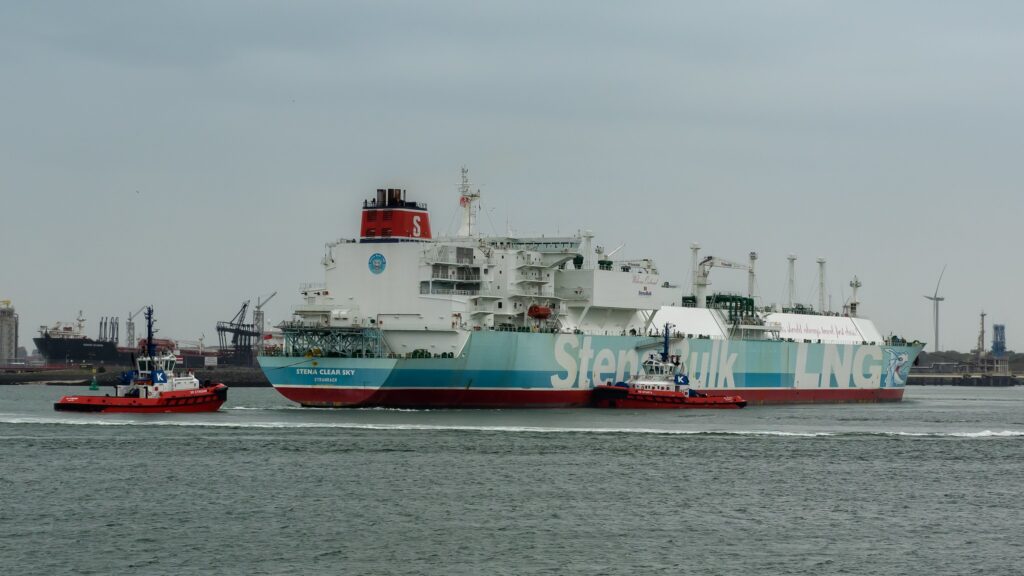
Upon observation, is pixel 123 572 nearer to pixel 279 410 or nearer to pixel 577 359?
pixel 279 410

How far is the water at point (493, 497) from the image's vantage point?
2769 cm

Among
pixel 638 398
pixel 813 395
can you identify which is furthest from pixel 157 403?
pixel 813 395

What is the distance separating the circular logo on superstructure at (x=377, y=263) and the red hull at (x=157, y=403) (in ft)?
26.8

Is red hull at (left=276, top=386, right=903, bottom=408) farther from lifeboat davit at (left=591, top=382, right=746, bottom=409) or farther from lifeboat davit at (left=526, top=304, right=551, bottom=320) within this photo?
lifeboat davit at (left=526, top=304, right=551, bottom=320)

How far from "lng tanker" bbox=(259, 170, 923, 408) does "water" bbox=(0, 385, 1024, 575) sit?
13.2 ft

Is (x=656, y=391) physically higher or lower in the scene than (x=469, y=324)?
lower

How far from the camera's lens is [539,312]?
6400 centimetres

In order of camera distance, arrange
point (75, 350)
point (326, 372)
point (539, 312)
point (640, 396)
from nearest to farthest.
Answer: point (326, 372), point (539, 312), point (640, 396), point (75, 350)

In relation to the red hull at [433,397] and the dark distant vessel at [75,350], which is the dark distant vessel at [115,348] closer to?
the dark distant vessel at [75,350]

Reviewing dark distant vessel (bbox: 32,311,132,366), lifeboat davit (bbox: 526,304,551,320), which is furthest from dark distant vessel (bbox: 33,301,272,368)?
lifeboat davit (bbox: 526,304,551,320)

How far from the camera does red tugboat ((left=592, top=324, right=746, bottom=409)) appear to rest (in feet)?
214

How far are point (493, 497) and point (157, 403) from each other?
2537 cm

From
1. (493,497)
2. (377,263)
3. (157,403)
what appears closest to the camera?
(493,497)

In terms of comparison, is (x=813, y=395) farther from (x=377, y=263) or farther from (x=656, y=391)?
(x=377, y=263)
